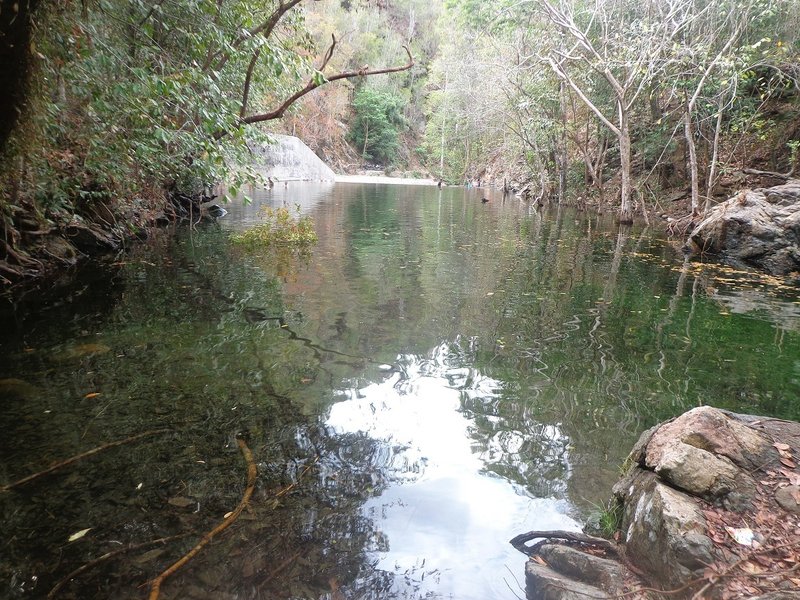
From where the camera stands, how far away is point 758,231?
1209 centimetres

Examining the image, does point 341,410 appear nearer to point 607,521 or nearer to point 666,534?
point 607,521

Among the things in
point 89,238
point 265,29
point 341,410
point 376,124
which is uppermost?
point 376,124

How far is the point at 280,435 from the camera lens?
4035 millimetres

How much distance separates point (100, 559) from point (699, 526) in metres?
3.06

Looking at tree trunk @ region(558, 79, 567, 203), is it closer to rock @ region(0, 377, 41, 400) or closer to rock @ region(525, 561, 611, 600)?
rock @ region(0, 377, 41, 400)

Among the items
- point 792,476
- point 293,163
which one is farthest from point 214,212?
point 293,163

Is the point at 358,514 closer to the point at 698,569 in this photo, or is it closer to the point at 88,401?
the point at 698,569

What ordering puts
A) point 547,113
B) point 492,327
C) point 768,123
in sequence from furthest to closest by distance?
point 547,113
point 768,123
point 492,327

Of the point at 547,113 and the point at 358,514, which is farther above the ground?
the point at 547,113

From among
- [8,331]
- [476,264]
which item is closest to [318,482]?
[8,331]

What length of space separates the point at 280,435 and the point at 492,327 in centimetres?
370

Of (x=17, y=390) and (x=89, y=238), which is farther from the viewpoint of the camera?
(x=89, y=238)

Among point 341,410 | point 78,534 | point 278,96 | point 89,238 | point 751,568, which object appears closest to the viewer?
point 751,568

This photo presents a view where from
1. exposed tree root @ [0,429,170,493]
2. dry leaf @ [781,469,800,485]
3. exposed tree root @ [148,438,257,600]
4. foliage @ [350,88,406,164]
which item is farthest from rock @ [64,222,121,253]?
foliage @ [350,88,406,164]
